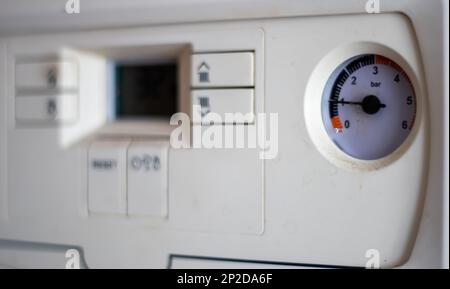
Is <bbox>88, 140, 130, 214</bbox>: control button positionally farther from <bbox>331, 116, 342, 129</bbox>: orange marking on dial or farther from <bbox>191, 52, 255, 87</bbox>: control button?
<bbox>331, 116, 342, 129</bbox>: orange marking on dial

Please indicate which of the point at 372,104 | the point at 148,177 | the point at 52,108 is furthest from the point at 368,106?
the point at 52,108

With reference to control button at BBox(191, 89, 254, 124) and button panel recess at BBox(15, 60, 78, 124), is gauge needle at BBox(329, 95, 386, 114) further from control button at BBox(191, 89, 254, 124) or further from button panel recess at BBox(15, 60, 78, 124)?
button panel recess at BBox(15, 60, 78, 124)

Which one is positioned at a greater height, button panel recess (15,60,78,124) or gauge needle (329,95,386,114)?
button panel recess (15,60,78,124)

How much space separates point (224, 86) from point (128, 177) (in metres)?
0.16

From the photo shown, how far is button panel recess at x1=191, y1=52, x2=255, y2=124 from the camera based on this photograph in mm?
519

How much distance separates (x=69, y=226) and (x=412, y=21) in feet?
1.53

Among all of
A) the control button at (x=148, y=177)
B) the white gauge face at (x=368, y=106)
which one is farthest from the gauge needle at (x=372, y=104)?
the control button at (x=148, y=177)

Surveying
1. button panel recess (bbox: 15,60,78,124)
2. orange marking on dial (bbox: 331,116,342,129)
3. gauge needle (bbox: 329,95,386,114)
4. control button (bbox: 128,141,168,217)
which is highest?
button panel recess (bbox: 15,60,78,124)

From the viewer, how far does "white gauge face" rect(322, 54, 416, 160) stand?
0.50 m

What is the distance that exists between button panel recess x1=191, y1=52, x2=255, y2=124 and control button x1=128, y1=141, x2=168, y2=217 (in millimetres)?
63

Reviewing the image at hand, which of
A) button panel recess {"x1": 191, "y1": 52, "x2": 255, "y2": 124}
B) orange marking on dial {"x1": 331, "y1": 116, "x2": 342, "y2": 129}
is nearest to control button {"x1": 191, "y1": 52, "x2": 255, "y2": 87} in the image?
button panel recess {"x1": 191, "y1": 52, "x2": 255, "y2": 124}

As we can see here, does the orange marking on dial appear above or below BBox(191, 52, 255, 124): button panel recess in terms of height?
below

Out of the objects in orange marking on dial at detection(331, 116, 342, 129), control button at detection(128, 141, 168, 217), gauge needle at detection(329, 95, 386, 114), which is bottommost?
control button at detection(128, 141, 168, 217)

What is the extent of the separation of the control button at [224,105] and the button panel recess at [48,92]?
166mm
